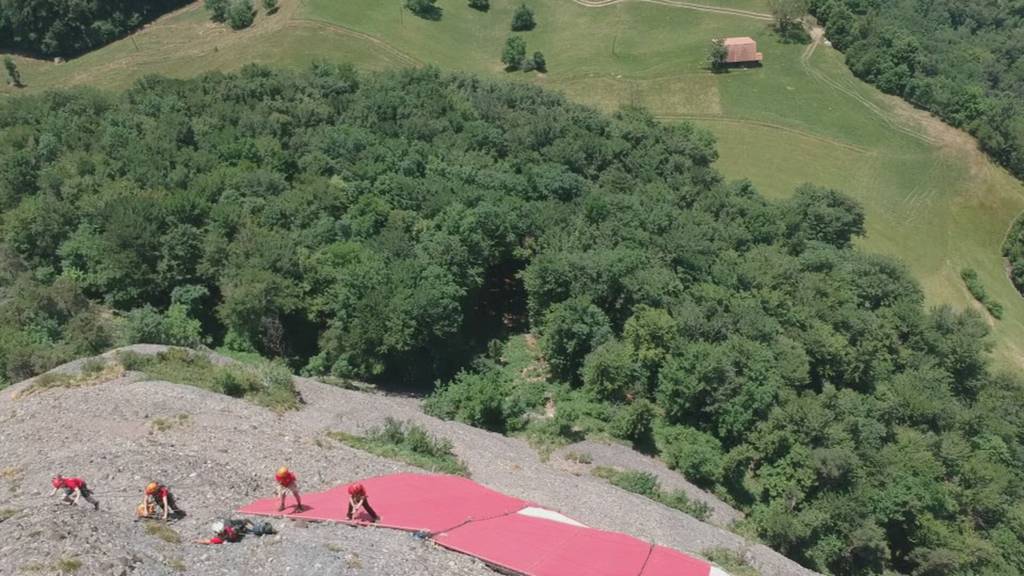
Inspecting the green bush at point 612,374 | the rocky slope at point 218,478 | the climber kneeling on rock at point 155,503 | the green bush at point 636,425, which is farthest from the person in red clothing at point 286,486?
the green bush at point 612,374

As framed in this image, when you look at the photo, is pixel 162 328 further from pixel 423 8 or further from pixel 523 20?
pixel 523 20

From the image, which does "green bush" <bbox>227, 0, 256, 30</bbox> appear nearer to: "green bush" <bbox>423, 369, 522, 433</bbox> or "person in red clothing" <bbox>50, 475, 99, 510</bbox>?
"green bush" <bbox>423, 369, 522, 433</bbox>

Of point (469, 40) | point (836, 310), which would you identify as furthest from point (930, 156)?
point (469, 40)

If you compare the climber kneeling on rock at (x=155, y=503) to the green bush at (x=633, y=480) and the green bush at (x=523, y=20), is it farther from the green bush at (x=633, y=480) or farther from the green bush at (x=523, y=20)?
the green bush at (x=523, y=20)

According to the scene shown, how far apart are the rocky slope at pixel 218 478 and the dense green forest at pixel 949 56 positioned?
345 ft

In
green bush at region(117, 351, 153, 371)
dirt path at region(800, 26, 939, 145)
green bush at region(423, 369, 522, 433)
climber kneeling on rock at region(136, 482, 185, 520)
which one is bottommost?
green bush at region(423, 369, 522, 433)

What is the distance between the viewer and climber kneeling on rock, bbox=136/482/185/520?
93.4ft

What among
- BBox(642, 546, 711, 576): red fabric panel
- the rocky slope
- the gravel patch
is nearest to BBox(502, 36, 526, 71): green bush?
the rocky slope

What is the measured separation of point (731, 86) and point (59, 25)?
118 m

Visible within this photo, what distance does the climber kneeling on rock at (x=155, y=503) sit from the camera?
28453 millimetres

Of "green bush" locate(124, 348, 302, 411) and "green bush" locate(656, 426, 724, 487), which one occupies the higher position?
"green bush" locate(124, 348, 302, 411)

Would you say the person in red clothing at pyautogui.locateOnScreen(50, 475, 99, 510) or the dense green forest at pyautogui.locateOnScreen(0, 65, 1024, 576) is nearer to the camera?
the person in red clothing at pyautogui.locateOnScreen(50, 475, 99, 510)

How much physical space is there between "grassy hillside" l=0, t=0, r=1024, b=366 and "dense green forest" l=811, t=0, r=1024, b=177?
3608 mm

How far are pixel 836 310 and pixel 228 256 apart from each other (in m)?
58.3
